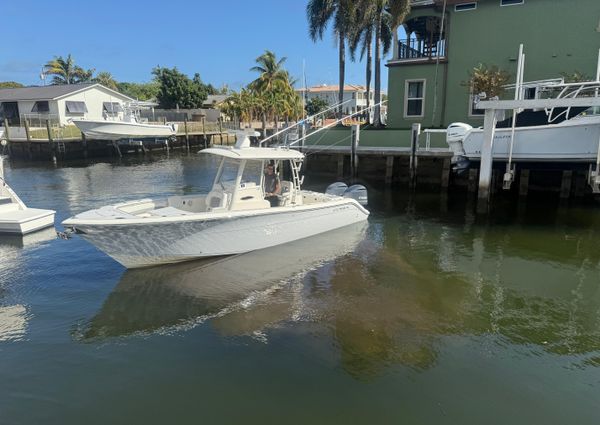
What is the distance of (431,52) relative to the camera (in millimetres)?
22750

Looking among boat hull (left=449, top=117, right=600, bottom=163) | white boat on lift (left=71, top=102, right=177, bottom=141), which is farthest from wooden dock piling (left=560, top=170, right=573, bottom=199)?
white boat on lift (left=71, top=102, right=177, bottom=141)

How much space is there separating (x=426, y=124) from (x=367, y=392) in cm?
1941

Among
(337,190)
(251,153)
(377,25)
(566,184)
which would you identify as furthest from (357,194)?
(377,25)

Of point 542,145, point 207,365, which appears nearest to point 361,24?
point 542,145

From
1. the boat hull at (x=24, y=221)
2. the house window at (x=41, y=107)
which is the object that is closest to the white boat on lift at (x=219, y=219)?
the boat hull at (x=24, y=221)

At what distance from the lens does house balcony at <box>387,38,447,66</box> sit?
2212cm

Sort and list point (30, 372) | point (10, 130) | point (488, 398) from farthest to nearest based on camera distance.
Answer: point (10, 130) < point (30, 372) < point (488, 398)

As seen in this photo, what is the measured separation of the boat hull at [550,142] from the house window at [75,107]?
38.2 meters

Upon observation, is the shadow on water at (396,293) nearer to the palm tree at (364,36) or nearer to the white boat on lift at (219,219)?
the white boat on lift at (219,219)

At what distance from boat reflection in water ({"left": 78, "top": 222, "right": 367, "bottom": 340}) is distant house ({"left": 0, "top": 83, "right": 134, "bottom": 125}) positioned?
3489 cm

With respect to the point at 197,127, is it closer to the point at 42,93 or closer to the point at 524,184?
the point at 42,93

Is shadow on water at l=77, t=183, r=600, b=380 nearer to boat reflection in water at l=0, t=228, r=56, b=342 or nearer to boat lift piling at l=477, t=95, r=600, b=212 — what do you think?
boat reflection in water at l=0, t=228, r=56, b=342

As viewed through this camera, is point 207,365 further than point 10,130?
No

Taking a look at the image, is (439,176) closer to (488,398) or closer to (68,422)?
(488,398)
